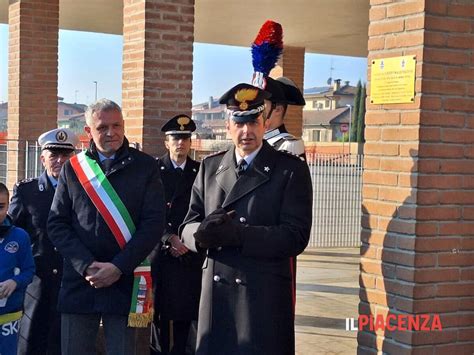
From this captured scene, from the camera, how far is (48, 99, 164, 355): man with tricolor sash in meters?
3.95

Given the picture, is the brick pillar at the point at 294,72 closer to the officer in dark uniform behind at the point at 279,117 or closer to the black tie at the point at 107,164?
the officer in dark uniform behind at the point at 279,117

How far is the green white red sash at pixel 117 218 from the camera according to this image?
13.0 ft

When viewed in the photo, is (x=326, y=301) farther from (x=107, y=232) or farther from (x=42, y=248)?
(x=107, y=232)

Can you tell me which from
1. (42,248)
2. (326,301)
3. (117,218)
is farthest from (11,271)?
(326,301)

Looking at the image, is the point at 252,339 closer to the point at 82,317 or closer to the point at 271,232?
the point at 271,232

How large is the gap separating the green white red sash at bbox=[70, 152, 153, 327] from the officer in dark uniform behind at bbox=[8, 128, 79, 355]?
2.98 ft

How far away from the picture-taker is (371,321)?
4.12 metres

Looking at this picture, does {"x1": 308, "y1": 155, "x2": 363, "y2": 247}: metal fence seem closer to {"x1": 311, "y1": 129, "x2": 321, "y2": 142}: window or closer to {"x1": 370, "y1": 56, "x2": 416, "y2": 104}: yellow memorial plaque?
{"x1": 370, "y1": 56, "x2": 416, "y2": 104}: yellow memorial plaque

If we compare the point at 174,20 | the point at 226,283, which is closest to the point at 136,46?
the point at 174,20

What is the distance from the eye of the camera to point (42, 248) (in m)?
4.89

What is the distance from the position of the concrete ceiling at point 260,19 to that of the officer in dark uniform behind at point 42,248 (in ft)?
21.3

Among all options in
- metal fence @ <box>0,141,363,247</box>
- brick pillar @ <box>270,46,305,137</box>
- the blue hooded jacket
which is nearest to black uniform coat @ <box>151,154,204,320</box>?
the blue hooded jacket

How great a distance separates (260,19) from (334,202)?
136 inches

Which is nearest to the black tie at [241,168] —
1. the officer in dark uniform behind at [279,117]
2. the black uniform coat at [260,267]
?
the black uniform coat at [260,267]
